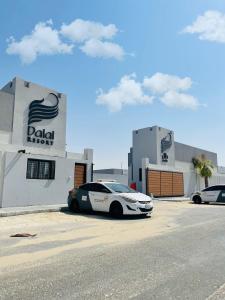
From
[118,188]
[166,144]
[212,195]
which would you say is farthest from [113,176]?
[118,188]

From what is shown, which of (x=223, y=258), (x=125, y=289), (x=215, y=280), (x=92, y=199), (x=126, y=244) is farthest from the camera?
(x=92, y=199)

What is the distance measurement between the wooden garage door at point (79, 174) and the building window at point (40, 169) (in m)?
2.42

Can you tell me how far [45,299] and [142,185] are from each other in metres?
25.3

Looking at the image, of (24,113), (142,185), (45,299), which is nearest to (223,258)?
(45,299)

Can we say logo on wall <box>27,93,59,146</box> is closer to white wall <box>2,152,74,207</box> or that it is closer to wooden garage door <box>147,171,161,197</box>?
white wall <box>2,152,74,207</box>

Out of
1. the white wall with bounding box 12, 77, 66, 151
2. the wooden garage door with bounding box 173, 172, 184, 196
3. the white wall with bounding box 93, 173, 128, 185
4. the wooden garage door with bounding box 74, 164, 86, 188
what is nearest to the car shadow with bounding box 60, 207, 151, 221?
the wooden garage door with bounding box 74, 164, 86, 188

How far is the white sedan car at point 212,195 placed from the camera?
23.1 m

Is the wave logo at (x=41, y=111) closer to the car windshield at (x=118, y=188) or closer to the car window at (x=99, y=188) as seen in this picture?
the car window at (x=99, y=188)

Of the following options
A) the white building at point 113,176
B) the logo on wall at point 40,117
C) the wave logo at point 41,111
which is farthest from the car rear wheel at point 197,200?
the white building at point 113,176

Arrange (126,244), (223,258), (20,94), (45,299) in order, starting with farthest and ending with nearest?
(20,94)
(126,244)
(223,258)
(45,299)

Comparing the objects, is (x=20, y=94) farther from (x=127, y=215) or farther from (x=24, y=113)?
(x=127, y=215)

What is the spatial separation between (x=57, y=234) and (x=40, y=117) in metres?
12.9

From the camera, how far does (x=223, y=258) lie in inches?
253

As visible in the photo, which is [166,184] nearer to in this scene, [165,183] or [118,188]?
[165,183]
